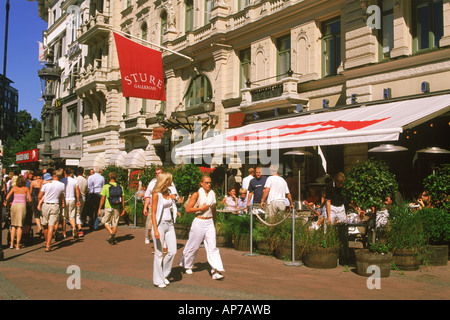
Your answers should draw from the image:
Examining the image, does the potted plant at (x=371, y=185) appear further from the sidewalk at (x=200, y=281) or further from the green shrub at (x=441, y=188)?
the green shrub at (x=441, y=188)

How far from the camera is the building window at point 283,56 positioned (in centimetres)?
1939

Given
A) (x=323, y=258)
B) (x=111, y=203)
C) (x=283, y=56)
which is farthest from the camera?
(x=283, y=56)

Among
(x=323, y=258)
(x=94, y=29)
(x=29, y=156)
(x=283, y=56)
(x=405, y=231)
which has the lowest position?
(x=323, y=258)

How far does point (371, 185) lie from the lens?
7961 mm

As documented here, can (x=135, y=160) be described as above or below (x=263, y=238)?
above

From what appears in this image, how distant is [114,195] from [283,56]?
11143 millimetres

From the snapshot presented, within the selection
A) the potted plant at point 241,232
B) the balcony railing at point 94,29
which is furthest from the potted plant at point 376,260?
the balcony railing at point 94,29

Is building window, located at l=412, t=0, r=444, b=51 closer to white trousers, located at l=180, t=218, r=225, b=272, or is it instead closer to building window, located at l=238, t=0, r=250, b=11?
building window, located at l=238, t=0, r=250, b=11

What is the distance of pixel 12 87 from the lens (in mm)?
116125

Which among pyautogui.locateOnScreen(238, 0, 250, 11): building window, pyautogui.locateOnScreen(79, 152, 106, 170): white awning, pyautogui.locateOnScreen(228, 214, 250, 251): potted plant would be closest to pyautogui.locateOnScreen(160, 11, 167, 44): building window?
pyautogui.locateOnScreen(238, 0, 250, 11): building window

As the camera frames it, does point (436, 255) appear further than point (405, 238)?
Yes

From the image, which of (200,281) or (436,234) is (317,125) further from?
(200,281)

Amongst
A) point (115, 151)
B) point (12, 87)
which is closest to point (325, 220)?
point (115, 151)

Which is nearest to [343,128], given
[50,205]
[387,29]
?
[387,29]
